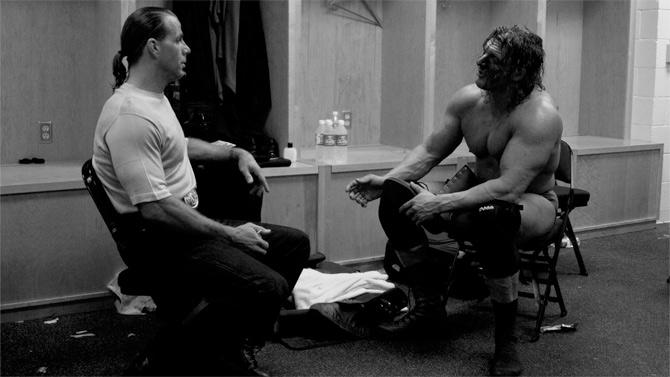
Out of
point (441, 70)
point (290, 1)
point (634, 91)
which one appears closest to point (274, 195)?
point (290, 1)

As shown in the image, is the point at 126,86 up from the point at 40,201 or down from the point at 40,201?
up

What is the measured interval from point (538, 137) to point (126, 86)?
1400 mm

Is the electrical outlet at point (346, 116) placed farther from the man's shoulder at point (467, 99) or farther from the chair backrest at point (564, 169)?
the man's shoulder at point (467, 99)

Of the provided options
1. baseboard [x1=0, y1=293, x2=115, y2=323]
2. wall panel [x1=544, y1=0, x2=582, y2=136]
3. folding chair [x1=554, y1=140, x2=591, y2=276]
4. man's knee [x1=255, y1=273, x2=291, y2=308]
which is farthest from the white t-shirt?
wall panel [x1=544, y1=0, x2=582, y2=136]

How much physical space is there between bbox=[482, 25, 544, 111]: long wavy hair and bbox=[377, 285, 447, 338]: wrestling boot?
73 centimetres

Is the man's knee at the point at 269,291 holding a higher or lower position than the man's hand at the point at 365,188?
lower

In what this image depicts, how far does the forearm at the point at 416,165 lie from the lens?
3.28 meters

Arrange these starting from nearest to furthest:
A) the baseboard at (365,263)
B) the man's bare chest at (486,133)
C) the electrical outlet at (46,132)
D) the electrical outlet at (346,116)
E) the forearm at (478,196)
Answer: the forearm at (478,196), the man's bare chest at (486,133), the electrical outlet at (46,132), the baseboard at (365,263), the electrical outlet at (346,116)

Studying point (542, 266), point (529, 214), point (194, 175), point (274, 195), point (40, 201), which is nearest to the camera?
point (194, 175)

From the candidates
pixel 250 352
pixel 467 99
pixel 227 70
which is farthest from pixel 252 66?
pixel 250 352

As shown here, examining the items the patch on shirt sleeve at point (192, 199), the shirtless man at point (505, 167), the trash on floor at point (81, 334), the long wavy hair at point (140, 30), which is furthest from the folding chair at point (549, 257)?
the trash on floor at point (81, 334)

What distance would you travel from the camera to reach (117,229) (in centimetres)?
244

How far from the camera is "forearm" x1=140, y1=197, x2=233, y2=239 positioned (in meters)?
2.38

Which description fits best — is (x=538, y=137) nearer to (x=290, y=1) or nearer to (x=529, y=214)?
(x=529, y=214)
